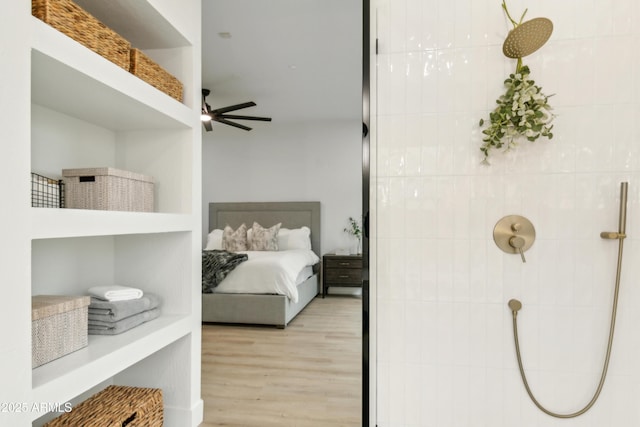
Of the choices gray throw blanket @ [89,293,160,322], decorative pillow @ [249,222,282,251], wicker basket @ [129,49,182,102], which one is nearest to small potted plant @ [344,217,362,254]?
decorative pillow @ [249,222,282,251]

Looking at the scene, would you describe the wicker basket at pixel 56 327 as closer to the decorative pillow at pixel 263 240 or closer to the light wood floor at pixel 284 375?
the light wood floor at pixel 284 375

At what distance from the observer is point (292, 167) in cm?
600

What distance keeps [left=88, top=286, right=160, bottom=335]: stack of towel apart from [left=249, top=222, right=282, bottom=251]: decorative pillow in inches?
137

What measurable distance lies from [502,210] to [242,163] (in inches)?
203

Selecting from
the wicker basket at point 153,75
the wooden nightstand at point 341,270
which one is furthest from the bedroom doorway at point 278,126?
the wicker basket at point 153,75

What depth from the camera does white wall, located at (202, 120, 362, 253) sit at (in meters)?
5.82

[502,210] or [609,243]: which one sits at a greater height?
[502,210]

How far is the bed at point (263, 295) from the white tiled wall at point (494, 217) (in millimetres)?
2400

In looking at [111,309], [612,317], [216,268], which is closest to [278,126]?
[216,268]

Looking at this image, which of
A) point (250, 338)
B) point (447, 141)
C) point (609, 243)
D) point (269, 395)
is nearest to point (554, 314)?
point (609, 243)

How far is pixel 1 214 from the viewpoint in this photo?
3.07 ft

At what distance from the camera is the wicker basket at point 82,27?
1.13 metres

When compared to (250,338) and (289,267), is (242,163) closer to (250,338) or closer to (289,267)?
(289,267)

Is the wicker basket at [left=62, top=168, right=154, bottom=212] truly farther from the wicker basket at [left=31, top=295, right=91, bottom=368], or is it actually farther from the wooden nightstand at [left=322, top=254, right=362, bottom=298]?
the wooden nightstand at [left=322, top=254, right=362, bottom=298]
